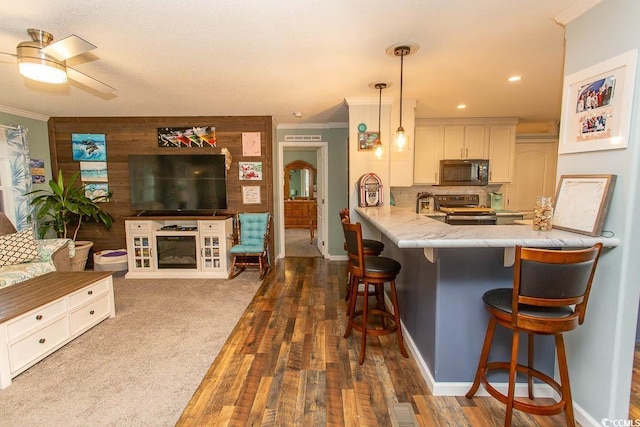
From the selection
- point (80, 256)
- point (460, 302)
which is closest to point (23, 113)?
point (80, 256)

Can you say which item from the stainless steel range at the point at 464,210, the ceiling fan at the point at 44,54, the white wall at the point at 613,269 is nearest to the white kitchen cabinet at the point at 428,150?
the stainless steel range at the point at 464,210

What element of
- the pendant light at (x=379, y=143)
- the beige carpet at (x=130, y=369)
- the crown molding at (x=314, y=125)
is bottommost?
the beige carpet at (x=130, y=369)

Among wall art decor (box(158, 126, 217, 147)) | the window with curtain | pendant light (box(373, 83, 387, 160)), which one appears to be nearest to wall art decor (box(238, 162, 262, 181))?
wall art decor (box(158, 126, 217, 147))

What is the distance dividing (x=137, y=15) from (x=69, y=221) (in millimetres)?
4002

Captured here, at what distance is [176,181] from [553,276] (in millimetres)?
4557

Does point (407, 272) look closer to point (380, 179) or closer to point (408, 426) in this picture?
point (408, 426)

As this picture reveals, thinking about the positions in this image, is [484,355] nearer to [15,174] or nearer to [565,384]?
[565,384]

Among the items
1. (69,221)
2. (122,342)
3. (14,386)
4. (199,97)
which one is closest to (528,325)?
(122,342)

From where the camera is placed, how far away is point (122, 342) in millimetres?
2502

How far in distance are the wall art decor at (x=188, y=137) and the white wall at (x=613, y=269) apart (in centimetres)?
428

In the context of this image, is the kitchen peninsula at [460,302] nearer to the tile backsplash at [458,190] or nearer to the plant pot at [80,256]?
the tile backsplash at [458,190]

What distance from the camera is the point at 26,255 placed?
3098mm

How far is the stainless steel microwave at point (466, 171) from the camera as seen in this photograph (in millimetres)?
4617

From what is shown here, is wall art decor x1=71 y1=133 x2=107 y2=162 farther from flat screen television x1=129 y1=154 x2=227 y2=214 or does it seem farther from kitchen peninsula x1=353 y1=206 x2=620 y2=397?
kitchen peninsula x1=353 y1=206 x2=620 y2=397
